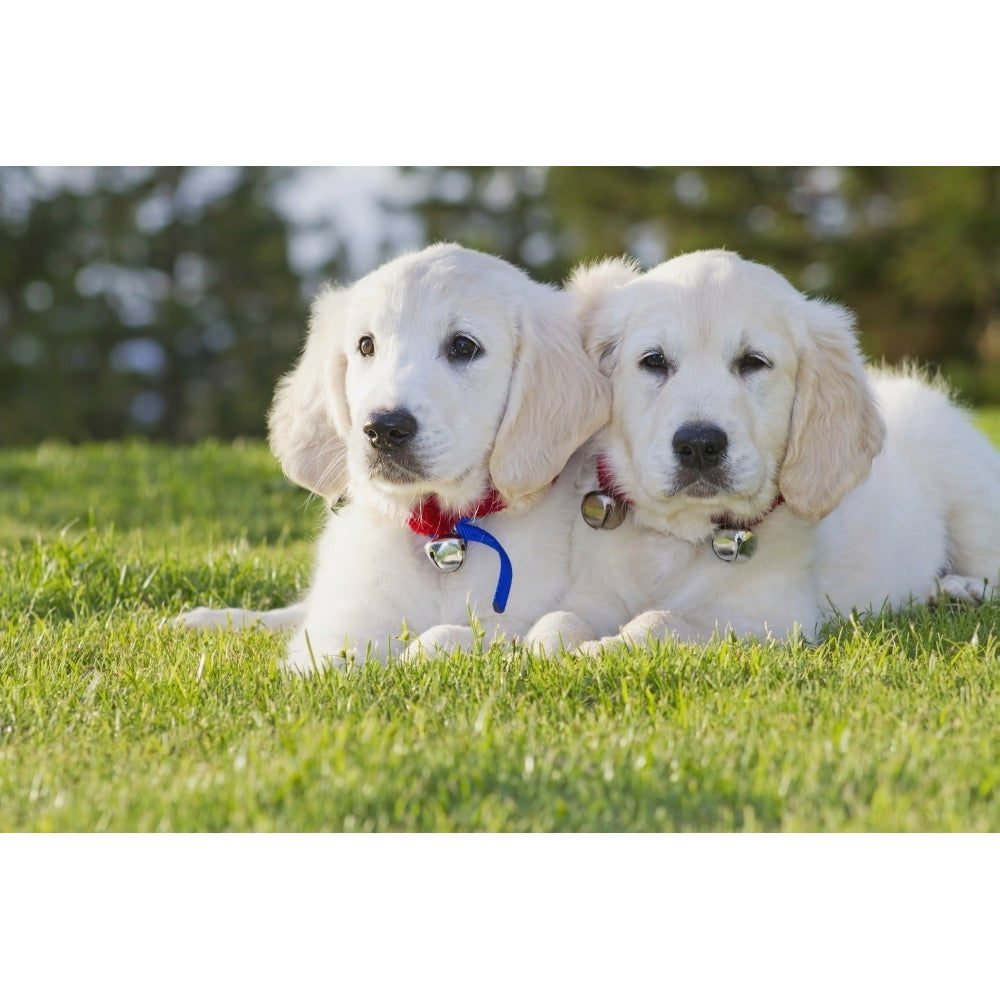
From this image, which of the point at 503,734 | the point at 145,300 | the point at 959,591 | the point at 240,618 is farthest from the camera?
the point at 145,300

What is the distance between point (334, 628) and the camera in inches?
153

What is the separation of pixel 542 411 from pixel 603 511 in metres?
0.39

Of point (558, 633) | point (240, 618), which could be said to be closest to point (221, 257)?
point (240, 618)

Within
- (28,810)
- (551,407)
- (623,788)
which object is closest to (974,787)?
(623,788)

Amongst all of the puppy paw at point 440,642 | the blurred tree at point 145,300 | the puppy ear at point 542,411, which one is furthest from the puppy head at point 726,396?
the blurred tree at point 145,300

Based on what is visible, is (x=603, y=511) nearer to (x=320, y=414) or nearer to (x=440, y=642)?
(x=440, y=642)

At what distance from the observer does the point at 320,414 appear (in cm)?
414

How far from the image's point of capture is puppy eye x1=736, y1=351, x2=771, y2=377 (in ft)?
12.6

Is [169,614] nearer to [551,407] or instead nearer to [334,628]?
[334,628]

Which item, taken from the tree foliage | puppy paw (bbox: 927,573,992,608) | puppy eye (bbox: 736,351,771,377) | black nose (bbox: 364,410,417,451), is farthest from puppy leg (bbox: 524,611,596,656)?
the tree foliage

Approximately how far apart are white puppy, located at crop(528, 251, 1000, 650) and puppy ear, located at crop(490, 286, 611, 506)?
126 millimetres

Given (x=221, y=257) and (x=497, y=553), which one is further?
(x=221, y=257)

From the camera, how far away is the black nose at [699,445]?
3676mm

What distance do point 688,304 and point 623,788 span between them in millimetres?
1659
